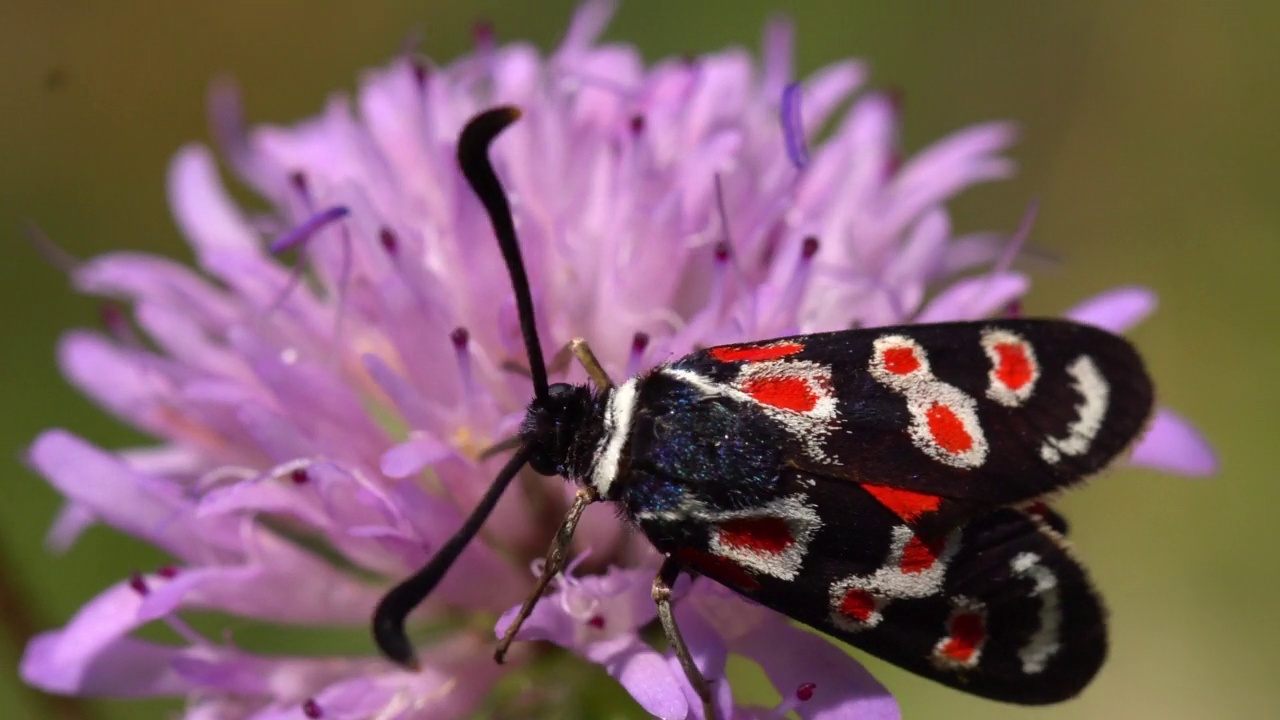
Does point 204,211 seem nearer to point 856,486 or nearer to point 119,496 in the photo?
point 119,496

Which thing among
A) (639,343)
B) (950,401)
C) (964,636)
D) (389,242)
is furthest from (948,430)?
(389,242)

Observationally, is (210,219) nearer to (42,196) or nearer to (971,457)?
(971,457)

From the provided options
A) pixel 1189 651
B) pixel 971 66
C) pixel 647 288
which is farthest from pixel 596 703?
pixel 971 66

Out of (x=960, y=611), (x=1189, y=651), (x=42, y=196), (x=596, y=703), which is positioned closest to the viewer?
(x=960, y=611)

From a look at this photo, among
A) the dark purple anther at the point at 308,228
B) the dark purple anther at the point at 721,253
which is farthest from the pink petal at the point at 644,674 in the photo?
the dark purple anther at the point at 308,228

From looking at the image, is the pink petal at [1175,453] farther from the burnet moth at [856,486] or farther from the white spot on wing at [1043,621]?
the white spot on wing at [1043,621]

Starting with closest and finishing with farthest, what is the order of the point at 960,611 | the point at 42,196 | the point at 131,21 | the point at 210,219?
the point at 960,611 → the point at 210,219 → the point at 42,196 → the point at 131,21
